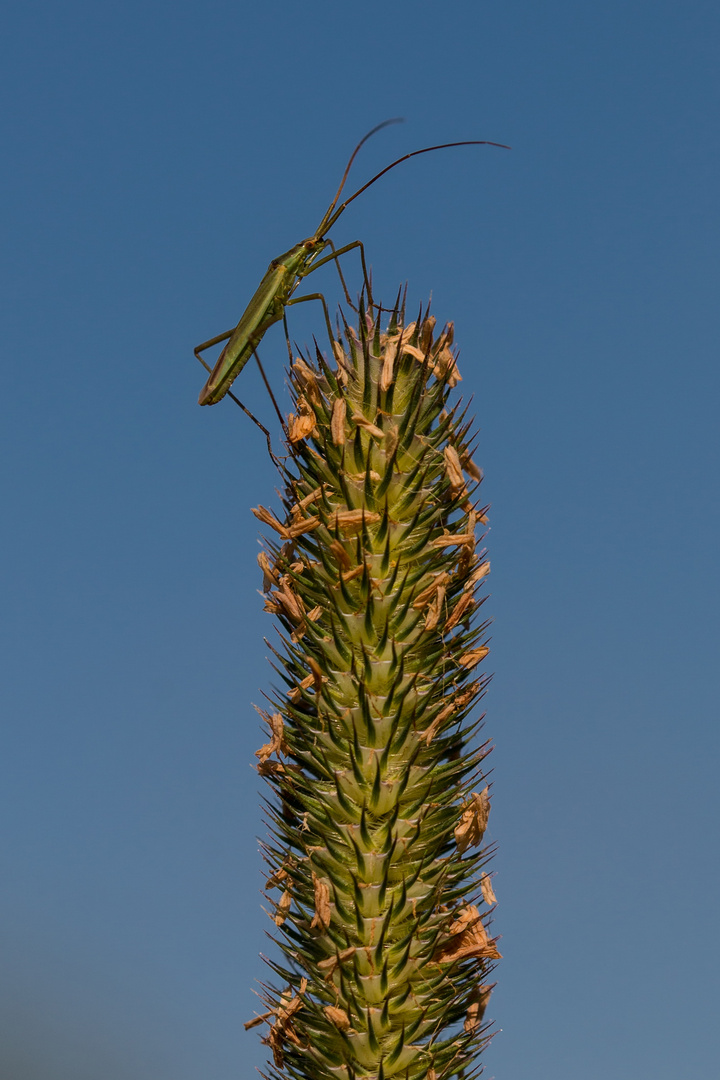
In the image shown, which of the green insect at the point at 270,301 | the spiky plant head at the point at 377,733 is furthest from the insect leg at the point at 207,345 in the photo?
the spiky plant head at the point at 377,733

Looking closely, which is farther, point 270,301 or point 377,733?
point 270,301

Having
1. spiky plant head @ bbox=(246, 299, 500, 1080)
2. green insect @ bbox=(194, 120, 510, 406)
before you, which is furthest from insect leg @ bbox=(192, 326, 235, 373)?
spiky plant head @ bbox=(246, 299, 500, 1080)

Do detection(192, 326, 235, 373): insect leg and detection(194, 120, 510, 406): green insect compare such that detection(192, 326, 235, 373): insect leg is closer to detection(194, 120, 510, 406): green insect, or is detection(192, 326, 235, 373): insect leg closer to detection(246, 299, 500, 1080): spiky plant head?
detection(194, 120, 510, 406): green insect

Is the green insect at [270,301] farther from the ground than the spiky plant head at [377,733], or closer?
farther from the ground

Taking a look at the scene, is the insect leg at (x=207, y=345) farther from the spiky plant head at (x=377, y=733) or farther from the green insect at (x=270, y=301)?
the spiky plant head at (x=377, y=733)

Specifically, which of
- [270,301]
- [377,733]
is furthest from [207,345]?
[377,733]

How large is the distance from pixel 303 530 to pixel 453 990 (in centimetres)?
247

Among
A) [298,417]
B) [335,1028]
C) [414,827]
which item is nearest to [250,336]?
[298,417]

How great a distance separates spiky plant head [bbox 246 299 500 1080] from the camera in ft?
17.4

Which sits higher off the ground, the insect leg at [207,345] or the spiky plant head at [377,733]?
the insect leg at [207,345]

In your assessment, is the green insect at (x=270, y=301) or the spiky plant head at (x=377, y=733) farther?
the green insect at (x=270, y=301)

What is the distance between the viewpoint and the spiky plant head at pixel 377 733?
17.4ft

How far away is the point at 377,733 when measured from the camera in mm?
5594

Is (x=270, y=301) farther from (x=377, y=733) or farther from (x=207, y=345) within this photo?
(x=377, y=733)
